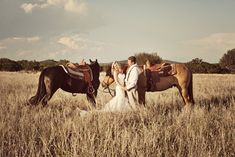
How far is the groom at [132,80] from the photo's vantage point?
766 centimetres

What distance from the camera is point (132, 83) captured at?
7.64 m

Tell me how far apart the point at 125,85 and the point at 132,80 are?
0.28 meters

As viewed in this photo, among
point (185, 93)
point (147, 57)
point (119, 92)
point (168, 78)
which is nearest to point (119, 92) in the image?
point (119, 92)

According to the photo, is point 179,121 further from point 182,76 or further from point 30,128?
point 182,76

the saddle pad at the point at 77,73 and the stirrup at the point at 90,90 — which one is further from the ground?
the saddle pad at the point at 77,73

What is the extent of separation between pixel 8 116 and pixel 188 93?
5.44m

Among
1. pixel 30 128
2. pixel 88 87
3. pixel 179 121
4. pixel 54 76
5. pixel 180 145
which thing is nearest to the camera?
pixel 180 145

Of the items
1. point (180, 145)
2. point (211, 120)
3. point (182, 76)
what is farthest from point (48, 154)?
point (182, 76)

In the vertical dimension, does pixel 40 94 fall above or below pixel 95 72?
below

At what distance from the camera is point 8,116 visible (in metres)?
6.18

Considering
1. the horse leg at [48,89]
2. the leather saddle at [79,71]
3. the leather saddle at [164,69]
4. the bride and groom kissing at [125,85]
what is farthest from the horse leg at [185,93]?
the horse leg at [48,89]

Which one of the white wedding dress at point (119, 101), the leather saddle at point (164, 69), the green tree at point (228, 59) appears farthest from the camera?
the green tree at point (228, 59)

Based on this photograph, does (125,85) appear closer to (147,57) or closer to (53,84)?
(53,84)

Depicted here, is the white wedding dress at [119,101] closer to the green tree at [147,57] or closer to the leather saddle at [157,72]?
the leather saddle at [157,72]
